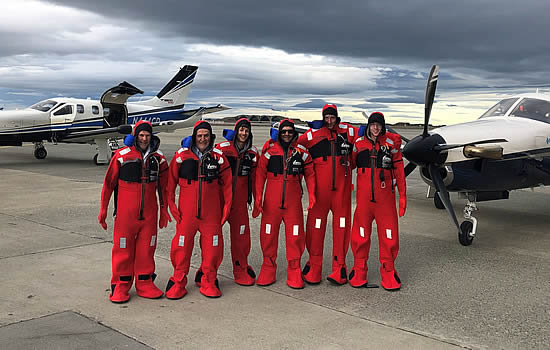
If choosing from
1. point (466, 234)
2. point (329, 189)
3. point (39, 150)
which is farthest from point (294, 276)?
point (39, 150)

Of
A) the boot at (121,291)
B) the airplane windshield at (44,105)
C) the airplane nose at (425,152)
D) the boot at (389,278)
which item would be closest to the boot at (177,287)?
the boot at (121,291)

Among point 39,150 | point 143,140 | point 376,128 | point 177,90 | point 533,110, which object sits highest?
point 177,90

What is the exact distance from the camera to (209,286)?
4.81m

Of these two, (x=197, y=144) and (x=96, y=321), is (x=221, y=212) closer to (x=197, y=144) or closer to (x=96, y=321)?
(x=197, y=144)

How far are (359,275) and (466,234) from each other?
2.41m

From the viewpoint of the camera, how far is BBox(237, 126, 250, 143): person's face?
16.7 feet

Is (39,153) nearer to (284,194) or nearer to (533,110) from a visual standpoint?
(284,194)

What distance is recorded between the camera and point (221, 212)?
5.00 metres

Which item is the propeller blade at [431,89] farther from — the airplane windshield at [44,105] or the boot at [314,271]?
the airplane windshield at [44,105]

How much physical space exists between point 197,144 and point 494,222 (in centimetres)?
595

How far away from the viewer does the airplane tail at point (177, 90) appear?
21.3 m

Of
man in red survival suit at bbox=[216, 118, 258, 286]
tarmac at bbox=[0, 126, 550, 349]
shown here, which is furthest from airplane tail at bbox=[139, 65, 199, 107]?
man in red survival suit at bbox=[216, 118, 258, 286]

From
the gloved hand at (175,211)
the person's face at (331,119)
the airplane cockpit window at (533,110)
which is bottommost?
the gloved hand at (175,211)

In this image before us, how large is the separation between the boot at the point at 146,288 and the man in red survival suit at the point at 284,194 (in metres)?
1.01
